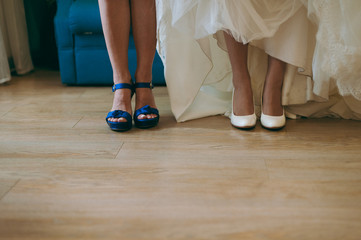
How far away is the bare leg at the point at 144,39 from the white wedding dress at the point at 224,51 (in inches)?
1.7

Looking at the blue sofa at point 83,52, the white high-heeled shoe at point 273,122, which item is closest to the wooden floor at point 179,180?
the white high-heeled shoe at point 273,122

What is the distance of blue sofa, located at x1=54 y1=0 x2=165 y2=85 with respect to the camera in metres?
1.54

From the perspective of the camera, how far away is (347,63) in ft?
2.97

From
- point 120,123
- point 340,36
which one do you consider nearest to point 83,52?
point 120,123

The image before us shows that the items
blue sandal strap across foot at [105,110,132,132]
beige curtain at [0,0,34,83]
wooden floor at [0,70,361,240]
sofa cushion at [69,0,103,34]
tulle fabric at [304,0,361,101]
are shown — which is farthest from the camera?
beige curtain at [0,0,34,83]

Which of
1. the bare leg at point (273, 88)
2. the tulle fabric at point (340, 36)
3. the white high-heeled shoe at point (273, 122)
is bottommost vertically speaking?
the white high-heeled shoe at point (273, 122)

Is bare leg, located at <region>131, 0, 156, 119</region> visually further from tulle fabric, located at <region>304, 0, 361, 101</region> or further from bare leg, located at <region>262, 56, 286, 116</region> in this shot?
tulle fabric, located at <region>304, 0, 361, 101</region>

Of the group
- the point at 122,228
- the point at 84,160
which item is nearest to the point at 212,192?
the point at 122,228

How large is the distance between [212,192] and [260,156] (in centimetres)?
23

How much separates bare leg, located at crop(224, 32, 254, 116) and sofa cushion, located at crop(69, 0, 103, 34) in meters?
0.72

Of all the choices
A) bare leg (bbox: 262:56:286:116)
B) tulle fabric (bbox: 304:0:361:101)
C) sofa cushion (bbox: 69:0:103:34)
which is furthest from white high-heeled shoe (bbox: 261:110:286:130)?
sofa cushion (bbox: 69:0:103:34)

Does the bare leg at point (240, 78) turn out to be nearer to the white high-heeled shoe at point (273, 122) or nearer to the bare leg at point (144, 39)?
the white high-heeled shoe at point (273, 122)

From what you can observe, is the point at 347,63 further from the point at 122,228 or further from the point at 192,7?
the point at 122,228

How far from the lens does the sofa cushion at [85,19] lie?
4.91ft
